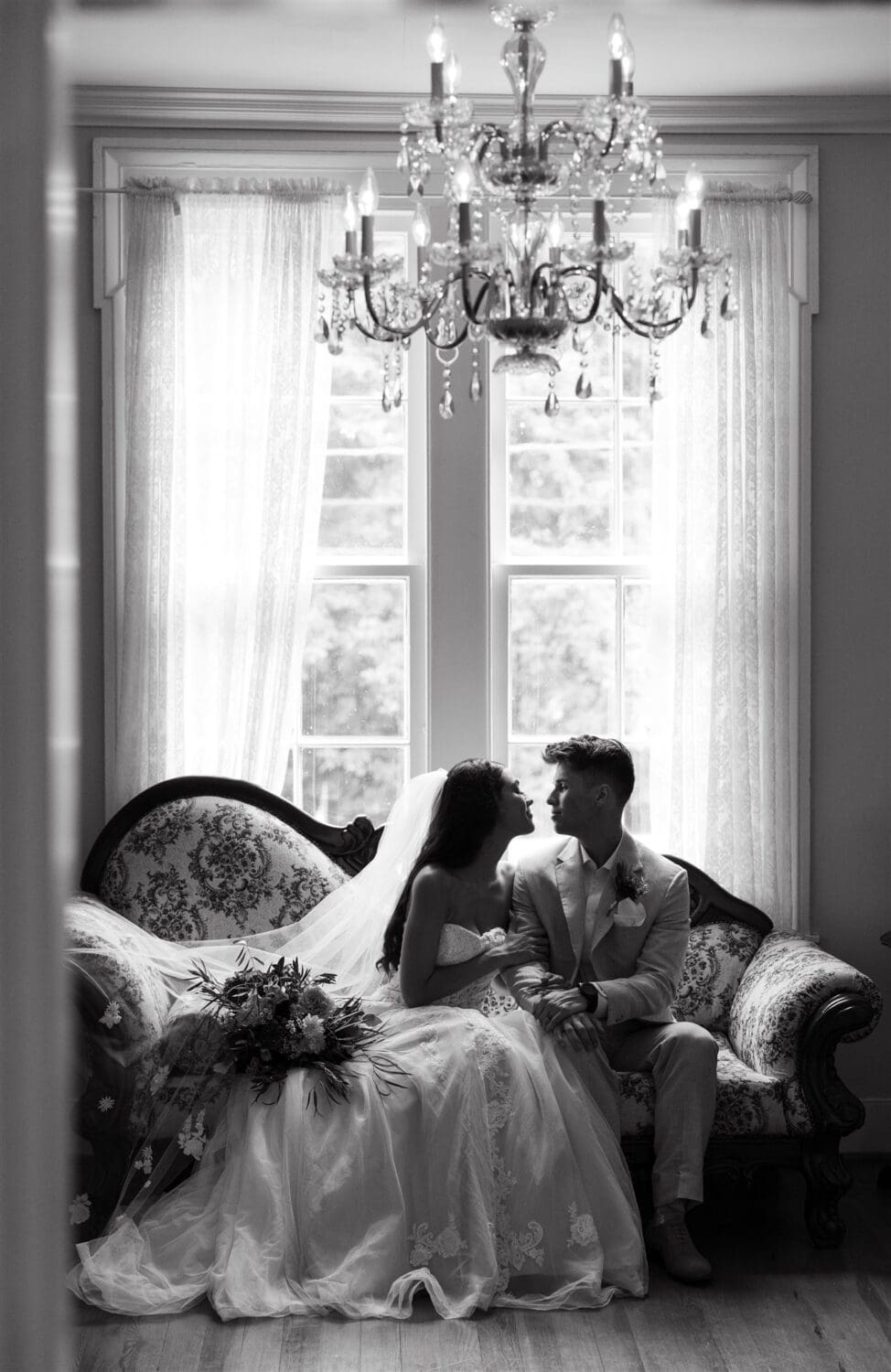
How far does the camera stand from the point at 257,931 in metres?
3.76

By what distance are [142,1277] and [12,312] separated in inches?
107

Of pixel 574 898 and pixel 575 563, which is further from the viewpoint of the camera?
pixel 575 563

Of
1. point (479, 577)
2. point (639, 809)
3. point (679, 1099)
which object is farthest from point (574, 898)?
point (479, 577)

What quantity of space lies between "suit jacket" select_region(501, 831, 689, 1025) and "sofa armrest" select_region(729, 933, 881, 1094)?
26 centimetres

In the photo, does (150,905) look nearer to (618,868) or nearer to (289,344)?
(618,868)

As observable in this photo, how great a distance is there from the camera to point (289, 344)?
398 centimetres

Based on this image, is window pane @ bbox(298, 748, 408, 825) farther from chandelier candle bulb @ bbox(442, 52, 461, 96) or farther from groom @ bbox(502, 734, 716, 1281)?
chandelier candle bulb @ bbox(442, 52, 461, 96)

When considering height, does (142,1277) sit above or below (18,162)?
below

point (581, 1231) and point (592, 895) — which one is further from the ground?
point (592, 895)

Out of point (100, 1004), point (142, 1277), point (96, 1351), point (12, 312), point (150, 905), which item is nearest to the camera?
point (12, 312)

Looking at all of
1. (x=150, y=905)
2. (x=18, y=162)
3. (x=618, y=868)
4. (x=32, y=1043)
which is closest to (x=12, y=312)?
(x=18, y=162)

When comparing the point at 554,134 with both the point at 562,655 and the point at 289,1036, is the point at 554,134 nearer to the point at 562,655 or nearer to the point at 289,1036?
the point at 289,1036

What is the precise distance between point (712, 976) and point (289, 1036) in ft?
4.63

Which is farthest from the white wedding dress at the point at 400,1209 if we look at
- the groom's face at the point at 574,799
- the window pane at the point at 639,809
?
the window pane at the point at 639,809
